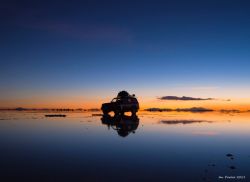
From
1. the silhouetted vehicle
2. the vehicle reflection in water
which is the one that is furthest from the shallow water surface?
the silhouetted vehicle

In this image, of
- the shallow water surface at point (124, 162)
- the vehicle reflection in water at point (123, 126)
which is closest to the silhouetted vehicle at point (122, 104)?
the vehicle reflection in water at point (123, 126)

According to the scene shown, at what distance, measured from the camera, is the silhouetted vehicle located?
175ft

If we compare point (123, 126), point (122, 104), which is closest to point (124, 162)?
point (123, 126)

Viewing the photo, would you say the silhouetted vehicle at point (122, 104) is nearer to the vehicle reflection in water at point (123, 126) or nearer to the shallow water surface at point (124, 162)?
the vehicle reflection in water at point (123, 126)

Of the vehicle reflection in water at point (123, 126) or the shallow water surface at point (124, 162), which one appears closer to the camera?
the shallow water surface at point (124, 162)

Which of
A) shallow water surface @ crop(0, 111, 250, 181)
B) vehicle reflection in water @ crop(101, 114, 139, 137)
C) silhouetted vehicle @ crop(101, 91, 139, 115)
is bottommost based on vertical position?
shallow water surface @ crop(0, 111, 250, 181)

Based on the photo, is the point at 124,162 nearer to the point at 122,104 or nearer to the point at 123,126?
the point at 123,126

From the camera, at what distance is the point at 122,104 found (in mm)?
53531

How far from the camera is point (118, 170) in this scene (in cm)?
969

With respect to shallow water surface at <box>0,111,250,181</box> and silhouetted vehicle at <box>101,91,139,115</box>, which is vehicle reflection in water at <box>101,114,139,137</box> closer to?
shallow water surface at <box>0,111,250,181</box>

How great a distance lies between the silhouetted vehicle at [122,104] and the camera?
53.4m

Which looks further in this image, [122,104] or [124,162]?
[122,104]

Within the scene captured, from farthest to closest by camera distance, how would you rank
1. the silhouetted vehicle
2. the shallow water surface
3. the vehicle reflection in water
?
1. the silhouetted vehicle
2. the vehicle reflection in water
3. the shallow water surface

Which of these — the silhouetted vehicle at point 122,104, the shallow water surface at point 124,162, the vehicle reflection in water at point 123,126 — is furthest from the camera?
the silhouetted vehicle at point 122,104
